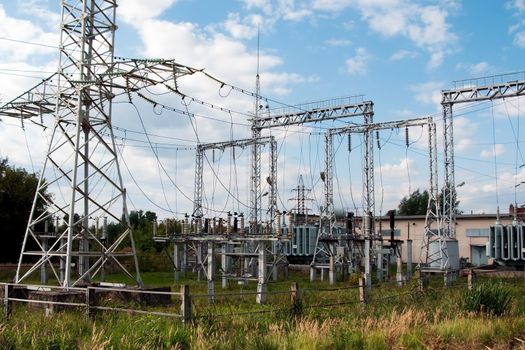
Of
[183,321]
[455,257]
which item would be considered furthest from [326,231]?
[183,321]

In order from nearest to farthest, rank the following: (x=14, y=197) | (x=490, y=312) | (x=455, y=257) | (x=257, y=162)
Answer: (x=490, y=312) < (x=455, y=257) < (x=257, y=162) < (x=14, y=197)

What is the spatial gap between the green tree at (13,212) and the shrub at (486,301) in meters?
34.2

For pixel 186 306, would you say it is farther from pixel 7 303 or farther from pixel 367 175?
pixel 367 175

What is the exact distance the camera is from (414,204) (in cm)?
10562

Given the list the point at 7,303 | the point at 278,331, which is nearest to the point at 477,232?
the point at 7,303

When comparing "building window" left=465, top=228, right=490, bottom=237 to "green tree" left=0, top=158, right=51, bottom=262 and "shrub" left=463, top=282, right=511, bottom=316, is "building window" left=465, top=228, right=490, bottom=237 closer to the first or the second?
"green tree" left=0, top=158, right=51, bottom=262

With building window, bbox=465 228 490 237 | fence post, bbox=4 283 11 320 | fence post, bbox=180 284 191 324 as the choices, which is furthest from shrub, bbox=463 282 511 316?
building window, bbox=465 228 490 237

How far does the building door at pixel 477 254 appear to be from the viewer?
175ft

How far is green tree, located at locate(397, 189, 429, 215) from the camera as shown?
102863mm

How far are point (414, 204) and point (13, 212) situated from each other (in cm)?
7592

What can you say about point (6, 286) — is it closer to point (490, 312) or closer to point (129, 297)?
point (129, 297)

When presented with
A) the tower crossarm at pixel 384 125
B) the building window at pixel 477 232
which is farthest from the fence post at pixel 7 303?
the building window at pixel 477 232

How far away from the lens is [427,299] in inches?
715

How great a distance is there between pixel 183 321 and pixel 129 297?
19.0ft
